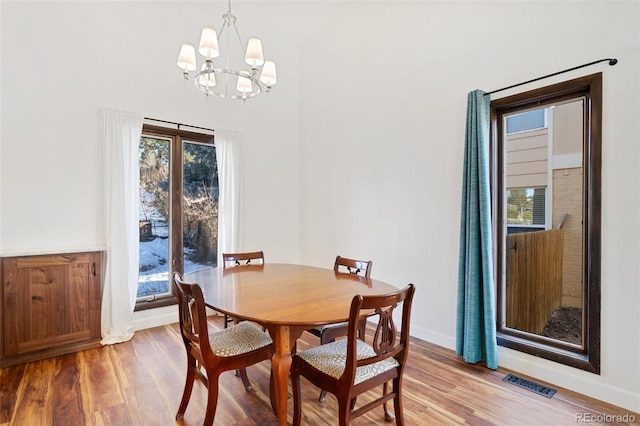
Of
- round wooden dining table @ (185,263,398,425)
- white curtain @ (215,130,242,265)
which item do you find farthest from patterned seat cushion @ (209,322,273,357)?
white curtain @ (215,130,242,265)

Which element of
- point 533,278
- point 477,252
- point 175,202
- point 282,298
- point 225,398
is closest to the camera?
point 282,298

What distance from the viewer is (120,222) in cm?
320

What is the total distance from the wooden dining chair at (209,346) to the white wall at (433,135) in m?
1.93

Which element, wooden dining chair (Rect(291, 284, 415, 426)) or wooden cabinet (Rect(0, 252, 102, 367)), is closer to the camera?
wooden dining chair (Rect(291, 284, 415, 426))

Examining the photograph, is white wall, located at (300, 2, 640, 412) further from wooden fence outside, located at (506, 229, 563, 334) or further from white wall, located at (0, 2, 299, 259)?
white wall, located at (0, 2, 299, 259)

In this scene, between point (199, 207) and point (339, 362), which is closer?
point (339, 362)

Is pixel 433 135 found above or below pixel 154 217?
above

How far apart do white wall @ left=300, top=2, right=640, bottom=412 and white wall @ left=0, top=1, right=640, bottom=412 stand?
0.04 ft

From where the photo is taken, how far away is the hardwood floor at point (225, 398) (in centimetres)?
196

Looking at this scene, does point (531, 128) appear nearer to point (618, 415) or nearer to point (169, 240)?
point (618, 415)

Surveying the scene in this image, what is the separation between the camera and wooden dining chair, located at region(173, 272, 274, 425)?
1646 millimetres

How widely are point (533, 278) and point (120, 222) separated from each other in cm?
390

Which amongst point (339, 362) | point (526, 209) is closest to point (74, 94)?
point (339, 362)

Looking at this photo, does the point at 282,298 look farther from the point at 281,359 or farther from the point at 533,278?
the point at 533,278
